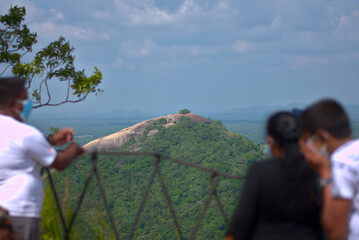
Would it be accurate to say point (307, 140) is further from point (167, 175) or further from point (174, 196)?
point (167, 175)

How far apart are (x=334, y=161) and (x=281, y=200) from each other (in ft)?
1.05

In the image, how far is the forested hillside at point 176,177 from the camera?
156 ft

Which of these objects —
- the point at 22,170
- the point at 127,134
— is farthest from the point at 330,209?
the point at 127,134

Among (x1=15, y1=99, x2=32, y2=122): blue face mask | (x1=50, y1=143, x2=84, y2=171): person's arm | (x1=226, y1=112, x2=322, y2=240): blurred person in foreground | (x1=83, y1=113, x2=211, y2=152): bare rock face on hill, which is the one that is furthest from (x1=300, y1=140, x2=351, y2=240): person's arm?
(x1=83, y1=113, x2=211, y2=152): bare rock face on hill

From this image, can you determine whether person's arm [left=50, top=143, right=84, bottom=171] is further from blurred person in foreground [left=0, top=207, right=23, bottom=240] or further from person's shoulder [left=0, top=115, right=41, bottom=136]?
blurred person in foreground [left=0, top=207, right=23, bottom=240]

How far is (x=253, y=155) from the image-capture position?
245 ft

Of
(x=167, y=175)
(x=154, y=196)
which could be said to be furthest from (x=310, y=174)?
(x=167, y=175)

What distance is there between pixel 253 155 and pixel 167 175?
61.0 feet

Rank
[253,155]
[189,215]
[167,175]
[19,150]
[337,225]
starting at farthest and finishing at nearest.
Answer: [253,155] < [167,175] < [189,215] < [19,150] < [337,225]

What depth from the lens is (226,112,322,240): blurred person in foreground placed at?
196 cm

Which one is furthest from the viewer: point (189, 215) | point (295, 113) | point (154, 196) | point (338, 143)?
point (154, 196)

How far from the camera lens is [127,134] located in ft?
246

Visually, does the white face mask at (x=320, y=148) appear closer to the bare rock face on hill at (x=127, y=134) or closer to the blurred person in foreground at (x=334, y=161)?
the blurred person in foreground at (x=334, y=161)

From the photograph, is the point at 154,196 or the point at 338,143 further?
the point at 154,196
